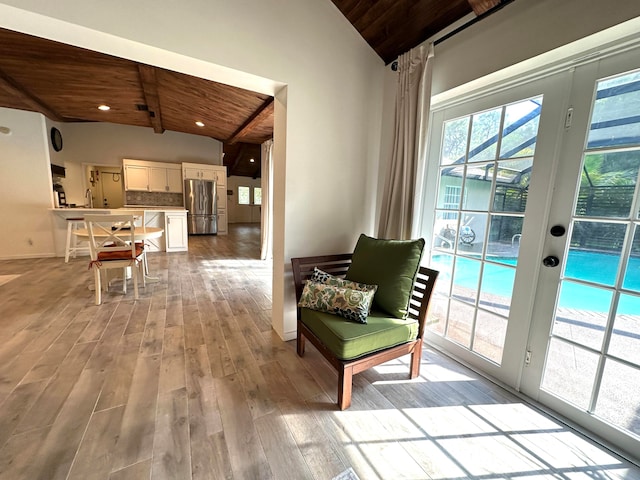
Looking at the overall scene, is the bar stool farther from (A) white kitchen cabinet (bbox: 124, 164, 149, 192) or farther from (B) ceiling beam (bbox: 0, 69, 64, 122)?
(A) white kitchen cabinet (bbox: 124, 164, 149, 192)

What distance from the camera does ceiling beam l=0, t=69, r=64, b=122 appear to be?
326cm

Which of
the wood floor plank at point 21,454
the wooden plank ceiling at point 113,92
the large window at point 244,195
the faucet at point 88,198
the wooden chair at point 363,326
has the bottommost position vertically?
the wood floor plank at point 21,454

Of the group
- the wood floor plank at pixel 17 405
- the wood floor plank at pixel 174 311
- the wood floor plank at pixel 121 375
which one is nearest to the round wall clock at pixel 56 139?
the wood floor plank at pixel 174 311

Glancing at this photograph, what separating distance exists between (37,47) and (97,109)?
8.46 feet

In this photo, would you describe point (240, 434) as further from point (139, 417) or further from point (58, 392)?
point (58, 392)

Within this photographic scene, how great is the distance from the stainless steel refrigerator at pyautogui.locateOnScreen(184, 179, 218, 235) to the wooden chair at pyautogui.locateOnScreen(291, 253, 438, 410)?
20.9 feet

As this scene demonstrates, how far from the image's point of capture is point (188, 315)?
8.46 feet

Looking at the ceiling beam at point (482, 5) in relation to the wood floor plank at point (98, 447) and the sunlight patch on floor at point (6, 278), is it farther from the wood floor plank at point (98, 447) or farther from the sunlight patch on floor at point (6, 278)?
the sunlight patch on floor at point (6, 278)

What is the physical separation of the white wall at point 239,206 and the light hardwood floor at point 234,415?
9751 mm

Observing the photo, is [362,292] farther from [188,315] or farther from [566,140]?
[188,315]

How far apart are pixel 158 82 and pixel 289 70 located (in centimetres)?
280

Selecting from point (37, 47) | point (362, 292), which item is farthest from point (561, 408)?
point (37, 47)

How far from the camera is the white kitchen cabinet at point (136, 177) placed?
654 cm

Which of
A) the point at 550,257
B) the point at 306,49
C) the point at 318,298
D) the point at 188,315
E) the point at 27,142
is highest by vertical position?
the point at 306,49
